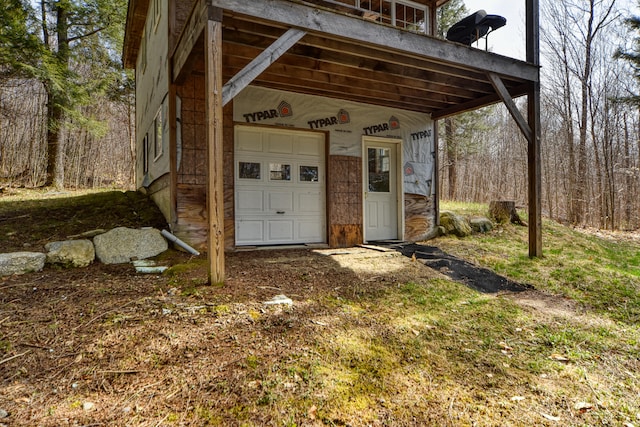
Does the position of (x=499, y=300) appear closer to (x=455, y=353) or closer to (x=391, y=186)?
(x=455, y=353)

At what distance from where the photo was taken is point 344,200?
6.01m

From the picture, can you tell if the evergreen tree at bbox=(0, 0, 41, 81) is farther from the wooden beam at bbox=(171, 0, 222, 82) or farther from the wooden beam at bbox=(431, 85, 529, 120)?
the wooden beam at bbox=(431, 85, 529, 120)

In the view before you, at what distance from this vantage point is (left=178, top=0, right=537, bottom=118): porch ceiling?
355 cm

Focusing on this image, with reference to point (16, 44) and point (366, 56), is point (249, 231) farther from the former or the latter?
point (16, 44)

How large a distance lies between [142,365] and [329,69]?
4409 mm

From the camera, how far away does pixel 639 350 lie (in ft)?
7.91

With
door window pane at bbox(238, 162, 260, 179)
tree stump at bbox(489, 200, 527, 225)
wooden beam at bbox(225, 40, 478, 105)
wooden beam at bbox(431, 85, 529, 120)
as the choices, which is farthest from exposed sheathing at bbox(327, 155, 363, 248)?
tree stump at bbox(489, 200, 527, 225)

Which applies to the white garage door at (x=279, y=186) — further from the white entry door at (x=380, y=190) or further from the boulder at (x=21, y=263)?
the boulder at (x=21, y=263)

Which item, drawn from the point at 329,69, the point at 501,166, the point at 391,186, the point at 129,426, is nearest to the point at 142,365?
the point at 129,426

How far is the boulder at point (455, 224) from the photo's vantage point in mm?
6895

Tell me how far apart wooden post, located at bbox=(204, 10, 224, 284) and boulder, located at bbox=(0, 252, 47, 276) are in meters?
2.09

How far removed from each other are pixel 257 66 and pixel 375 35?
1.54 metres

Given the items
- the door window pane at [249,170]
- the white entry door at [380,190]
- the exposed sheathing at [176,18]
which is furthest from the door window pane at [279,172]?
the exposed sheathing at [176,18]

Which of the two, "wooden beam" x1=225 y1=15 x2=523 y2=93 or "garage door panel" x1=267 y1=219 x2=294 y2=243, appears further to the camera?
"garage door panel" x1=267 y1=219 x2=294 y2=243
